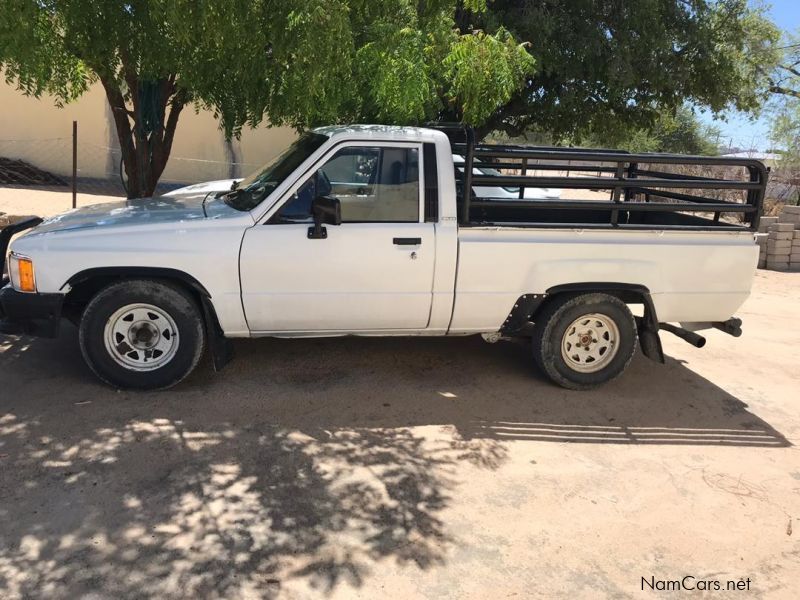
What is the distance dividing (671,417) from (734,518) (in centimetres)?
137

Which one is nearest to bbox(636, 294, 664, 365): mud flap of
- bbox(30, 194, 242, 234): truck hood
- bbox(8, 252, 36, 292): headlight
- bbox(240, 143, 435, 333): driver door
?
bbox(240, 143, 435, 333): driver door

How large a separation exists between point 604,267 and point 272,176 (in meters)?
2.52

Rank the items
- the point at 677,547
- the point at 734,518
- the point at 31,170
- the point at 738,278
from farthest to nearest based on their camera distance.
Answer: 1. the point at 31,170
2. the point at 738,278
3. the point at 734,518
4. the point at 677,547

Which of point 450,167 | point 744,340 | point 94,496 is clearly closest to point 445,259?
point 450,167

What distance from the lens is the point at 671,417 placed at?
17.0ft

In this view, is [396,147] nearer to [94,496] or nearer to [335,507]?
[335,507]

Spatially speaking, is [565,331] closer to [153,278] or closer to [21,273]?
[153,278]

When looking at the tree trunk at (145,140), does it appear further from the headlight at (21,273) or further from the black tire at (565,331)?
the black tire at (565,331)

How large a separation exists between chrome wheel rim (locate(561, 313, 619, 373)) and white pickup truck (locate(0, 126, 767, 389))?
12 millimetres

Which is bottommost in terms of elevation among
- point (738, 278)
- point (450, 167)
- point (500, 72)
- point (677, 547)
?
point (677, 547)

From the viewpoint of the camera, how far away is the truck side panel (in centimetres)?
508

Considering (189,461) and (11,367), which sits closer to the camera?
(189,461)

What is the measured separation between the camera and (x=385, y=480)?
13.2 ft

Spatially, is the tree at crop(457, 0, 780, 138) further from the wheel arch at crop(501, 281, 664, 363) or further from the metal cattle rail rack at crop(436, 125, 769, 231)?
the wheel arch at crop(501, 281, 664, 363)
